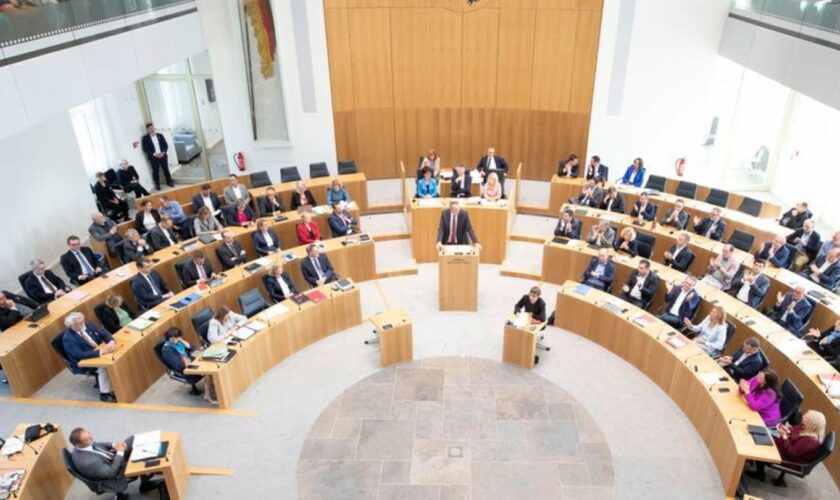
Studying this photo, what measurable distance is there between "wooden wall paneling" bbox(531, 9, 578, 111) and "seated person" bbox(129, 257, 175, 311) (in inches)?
379

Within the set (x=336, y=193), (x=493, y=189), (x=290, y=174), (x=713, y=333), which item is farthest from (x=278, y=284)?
(x=713, y=333)

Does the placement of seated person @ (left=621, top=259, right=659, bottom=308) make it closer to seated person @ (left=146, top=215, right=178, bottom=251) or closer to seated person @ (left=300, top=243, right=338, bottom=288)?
seated person @ (left=300, top=243, right=338, bottom=288)

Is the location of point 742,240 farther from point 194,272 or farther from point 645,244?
point 194,272

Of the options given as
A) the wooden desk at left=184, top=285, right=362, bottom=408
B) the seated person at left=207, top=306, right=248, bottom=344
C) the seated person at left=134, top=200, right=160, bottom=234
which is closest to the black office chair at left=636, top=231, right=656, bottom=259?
the wooden desk at left=184, top=285, right=362, bottom=408

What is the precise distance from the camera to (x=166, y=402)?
820 cm

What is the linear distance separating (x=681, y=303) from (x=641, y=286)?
0.65m

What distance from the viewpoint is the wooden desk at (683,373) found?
6496 mm

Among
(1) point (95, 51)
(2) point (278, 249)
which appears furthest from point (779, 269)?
(1) point (95, 51)

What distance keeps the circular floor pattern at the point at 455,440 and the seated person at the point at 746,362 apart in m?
1.91

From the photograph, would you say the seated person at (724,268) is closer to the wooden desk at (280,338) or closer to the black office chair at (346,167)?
the wooden desk at (280,338)

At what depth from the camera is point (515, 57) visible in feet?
46.9

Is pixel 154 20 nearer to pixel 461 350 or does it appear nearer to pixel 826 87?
pixel 461 350

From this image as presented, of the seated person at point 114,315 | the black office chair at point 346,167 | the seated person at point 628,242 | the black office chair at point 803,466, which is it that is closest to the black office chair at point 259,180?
the black office chair at point 346,167

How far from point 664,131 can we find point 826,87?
4462 millimetres
